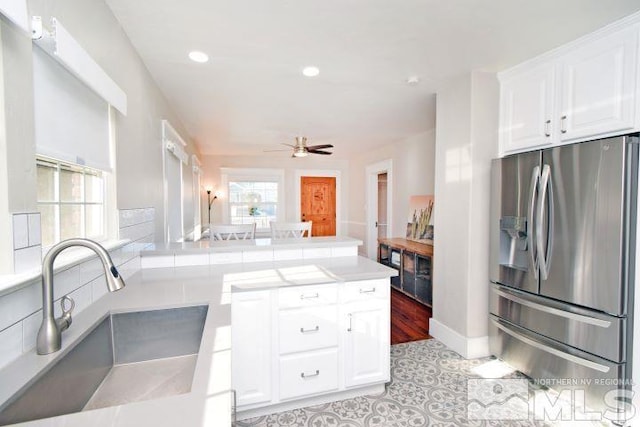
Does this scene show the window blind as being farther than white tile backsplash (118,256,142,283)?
No

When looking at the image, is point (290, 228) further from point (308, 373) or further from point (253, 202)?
point (253, 202)

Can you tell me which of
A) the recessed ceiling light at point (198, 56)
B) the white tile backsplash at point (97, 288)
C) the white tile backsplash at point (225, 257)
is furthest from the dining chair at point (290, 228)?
the white tile backsplash at point (97, 288)

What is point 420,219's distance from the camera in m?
4.25

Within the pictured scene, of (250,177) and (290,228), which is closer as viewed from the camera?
(290,228)

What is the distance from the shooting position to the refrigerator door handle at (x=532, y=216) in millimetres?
1928

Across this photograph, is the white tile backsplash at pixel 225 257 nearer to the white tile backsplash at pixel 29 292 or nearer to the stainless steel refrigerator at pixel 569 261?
the white tile backsplash at pixel 29 292

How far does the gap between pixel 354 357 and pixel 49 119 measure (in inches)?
74.5

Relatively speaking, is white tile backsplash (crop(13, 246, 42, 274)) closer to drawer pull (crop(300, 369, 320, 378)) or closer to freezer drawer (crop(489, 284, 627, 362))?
drawer pull (crop(300, 369, 320, 378))

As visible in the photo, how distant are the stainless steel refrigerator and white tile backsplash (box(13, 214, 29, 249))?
2.59 meters

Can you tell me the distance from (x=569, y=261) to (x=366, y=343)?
136cm

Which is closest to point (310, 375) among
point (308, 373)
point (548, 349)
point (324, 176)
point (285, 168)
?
point (308, 373)

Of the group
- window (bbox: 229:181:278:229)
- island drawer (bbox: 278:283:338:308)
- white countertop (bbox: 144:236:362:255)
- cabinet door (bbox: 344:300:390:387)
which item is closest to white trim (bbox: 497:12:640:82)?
white countertop (bbox: 144:236:362:255)

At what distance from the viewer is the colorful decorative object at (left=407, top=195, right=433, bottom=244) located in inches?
160

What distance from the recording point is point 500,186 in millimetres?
2223
